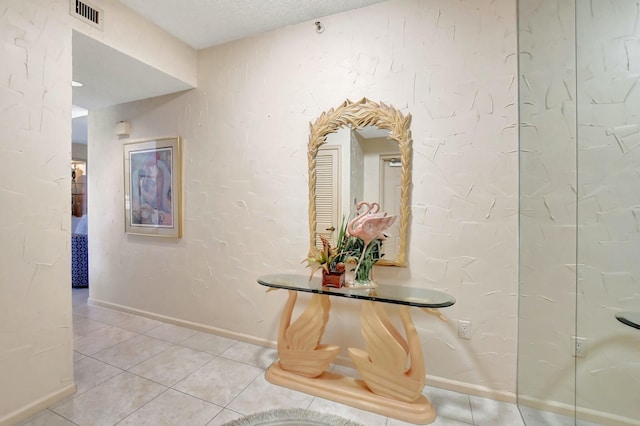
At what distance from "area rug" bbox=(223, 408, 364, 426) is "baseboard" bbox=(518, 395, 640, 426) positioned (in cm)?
97

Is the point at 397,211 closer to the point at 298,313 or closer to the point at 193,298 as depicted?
the point at 298,313

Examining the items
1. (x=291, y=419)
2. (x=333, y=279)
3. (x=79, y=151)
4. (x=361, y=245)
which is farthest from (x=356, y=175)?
(x=79, y=151)

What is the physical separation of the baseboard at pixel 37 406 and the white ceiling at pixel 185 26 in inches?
90.0

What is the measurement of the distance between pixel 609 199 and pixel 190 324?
3148 mm

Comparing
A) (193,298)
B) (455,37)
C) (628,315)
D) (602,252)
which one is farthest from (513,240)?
(193,298)

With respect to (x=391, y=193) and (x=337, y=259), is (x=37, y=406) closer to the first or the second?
(x=337, y=259)

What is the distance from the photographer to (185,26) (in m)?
2.26

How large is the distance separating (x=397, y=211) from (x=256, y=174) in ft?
4.06

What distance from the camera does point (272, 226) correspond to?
92.2 inches

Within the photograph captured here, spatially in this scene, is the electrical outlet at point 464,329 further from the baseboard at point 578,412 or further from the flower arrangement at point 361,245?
the flower arrangement at point 361,245

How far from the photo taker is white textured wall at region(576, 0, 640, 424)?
102 centimetres

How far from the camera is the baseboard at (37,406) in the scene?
150 centimetres

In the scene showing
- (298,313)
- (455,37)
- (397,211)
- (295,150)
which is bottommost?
(298,313)

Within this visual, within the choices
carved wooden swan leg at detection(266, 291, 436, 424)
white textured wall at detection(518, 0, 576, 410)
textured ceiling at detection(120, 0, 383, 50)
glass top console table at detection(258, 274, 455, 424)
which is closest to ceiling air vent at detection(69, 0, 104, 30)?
textured ceiling at detection(120, 0, 383, 50)
